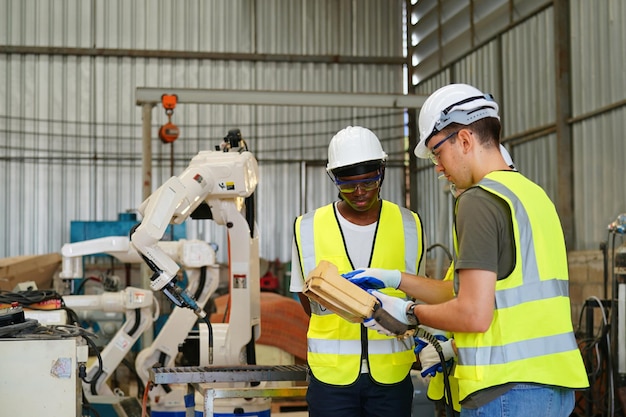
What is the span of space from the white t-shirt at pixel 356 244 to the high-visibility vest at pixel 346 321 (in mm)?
19

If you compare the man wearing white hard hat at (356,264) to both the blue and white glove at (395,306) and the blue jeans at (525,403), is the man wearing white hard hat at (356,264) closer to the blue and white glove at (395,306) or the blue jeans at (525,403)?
the blue and white glove at (395,306)

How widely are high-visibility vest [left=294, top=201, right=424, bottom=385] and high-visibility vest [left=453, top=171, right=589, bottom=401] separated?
0.87m

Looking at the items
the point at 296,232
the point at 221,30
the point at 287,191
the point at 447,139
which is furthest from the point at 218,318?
the point at 221,30

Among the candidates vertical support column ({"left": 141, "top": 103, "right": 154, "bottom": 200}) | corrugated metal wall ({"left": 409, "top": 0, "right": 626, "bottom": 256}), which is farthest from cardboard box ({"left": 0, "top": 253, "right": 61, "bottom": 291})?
corrugated metal wall ({"left": 409, "top": 0, "right": 626, "bottom": 256})

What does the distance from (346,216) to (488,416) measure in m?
1.19

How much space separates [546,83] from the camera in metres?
8.57

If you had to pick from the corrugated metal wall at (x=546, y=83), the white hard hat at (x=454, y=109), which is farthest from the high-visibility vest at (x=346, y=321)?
the corrugated metal wall at (x=546, y=83)

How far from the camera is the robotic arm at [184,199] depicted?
12.1 feet

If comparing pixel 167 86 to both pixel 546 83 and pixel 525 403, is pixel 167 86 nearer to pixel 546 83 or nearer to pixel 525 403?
pixel 546 83

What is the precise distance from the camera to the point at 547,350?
202 centimetres

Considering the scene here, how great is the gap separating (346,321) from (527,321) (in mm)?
1015

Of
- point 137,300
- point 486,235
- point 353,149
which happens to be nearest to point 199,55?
point 137,300

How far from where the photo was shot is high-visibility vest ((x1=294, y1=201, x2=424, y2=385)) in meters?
2.90

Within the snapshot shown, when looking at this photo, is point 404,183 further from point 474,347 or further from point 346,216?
point 474,347
